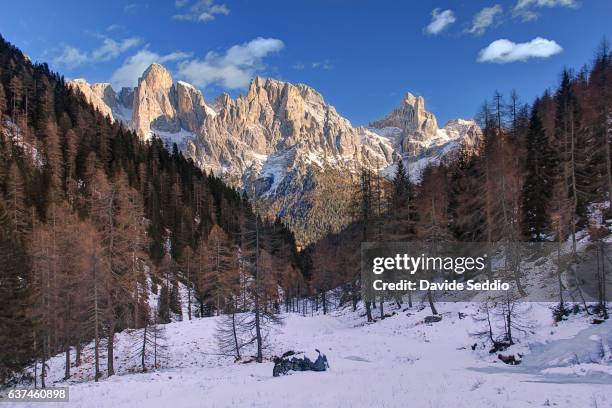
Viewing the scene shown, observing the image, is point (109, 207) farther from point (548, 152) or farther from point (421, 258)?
point (548, 152)

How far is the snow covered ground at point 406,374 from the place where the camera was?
47.2 feet

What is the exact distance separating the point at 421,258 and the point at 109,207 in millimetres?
30684

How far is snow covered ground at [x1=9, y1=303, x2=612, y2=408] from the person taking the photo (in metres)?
14.4

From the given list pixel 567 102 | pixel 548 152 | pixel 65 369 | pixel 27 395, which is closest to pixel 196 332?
pixel 65 369

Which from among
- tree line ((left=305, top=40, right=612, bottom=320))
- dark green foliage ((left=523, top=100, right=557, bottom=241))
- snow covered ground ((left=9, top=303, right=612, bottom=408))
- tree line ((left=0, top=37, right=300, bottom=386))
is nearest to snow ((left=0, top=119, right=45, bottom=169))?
tree line ((left=0, top=37, right=300, bottom=386))

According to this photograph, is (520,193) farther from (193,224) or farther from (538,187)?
(193,224)

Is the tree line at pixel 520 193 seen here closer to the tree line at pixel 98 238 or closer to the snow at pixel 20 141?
the tree line at pixel 98 238

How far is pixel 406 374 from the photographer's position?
20.1 metres

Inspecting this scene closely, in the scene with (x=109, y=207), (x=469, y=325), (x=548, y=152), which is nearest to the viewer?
(x=109, y=207)

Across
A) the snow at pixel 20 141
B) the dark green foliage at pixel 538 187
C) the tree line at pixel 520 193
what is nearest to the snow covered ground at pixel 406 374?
the tree line at pixel 520 193

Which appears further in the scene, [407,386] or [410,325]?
[410,325]

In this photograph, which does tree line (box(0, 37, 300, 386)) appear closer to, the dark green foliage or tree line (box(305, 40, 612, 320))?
tree line (box(305, 40, 612, 320))

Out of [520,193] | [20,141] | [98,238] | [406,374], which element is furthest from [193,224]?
[406,374]

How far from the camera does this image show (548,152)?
43.8m
